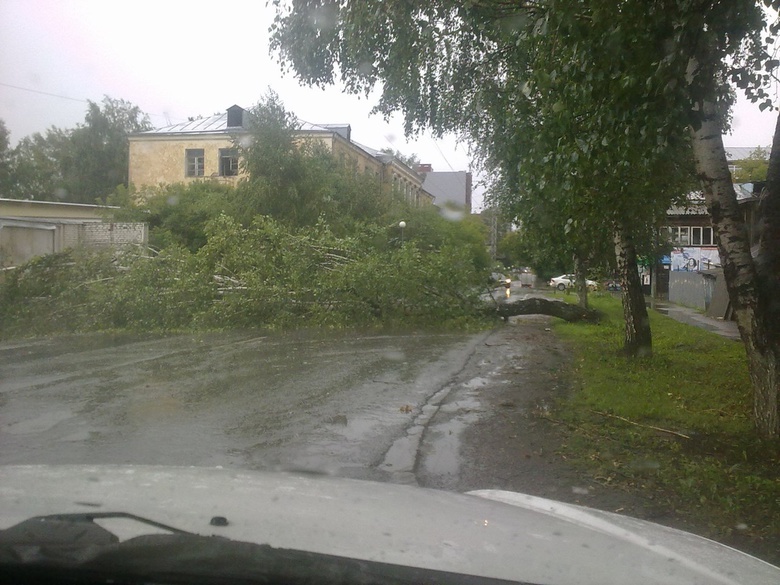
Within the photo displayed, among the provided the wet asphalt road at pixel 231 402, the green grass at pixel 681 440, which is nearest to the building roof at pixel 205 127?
the wet asphalt road at pixel 231 402

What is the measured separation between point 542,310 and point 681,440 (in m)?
12.8

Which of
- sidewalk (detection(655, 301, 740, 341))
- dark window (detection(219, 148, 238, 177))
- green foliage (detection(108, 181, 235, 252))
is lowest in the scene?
sidewalk (detection(655, 301, 740, 341))

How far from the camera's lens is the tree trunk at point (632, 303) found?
1245cm

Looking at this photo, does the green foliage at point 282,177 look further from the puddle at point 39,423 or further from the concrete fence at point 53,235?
the puddle at point 39,423

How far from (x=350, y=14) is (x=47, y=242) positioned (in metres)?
16.9

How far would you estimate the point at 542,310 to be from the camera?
1975cm

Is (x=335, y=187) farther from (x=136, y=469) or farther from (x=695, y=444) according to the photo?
(x=136, y=469)

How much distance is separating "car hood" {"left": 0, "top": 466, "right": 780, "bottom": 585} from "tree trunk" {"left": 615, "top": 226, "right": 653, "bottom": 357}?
9.66 m

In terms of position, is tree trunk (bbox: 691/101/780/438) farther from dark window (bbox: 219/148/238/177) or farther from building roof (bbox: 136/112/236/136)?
building roof (bbox: 136/112/236/136)

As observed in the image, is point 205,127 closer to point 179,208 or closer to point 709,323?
point 179,208

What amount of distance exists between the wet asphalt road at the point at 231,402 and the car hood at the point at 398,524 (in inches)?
115

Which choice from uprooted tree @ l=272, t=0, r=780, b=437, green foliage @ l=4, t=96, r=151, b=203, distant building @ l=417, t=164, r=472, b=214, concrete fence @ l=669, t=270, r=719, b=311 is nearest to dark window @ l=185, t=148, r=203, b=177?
green foliage @ l=4, t=96, r=151, b=203

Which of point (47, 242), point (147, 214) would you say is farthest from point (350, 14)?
point (147, 214)

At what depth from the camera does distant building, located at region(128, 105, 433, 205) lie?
3462 cm
